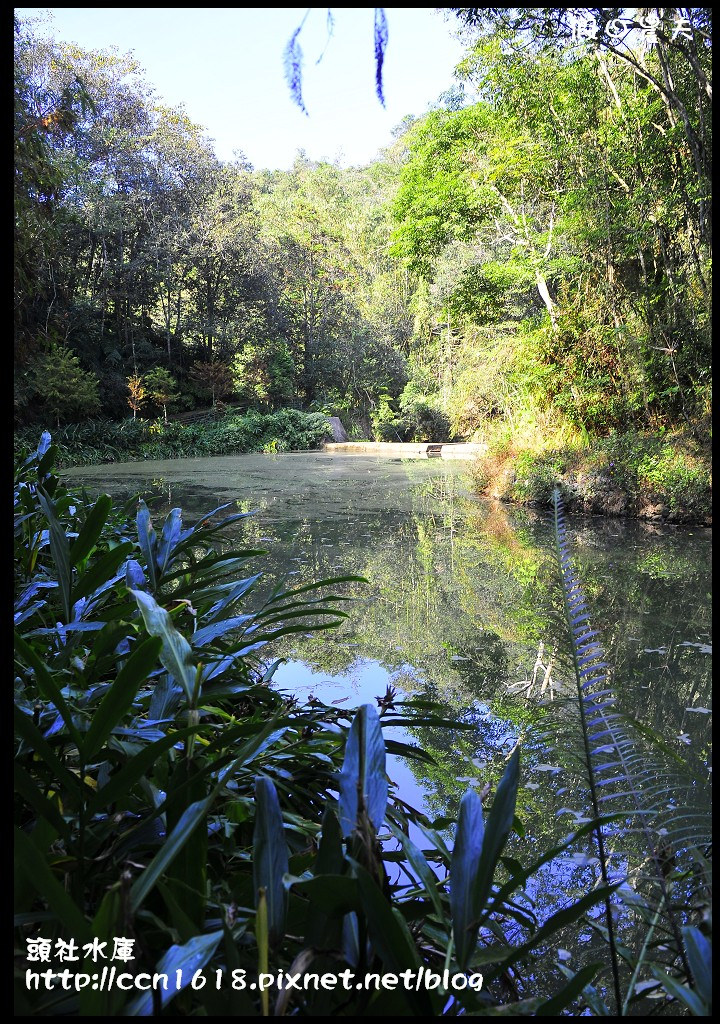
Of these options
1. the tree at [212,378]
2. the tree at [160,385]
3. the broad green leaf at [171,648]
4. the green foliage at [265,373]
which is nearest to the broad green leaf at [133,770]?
the broad green leaf at [171,648]

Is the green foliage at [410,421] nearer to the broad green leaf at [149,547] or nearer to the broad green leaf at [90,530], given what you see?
the broad green leaf at [149,547]

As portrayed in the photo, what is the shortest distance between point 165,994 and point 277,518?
6.31m

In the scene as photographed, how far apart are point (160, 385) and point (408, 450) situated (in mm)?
5815

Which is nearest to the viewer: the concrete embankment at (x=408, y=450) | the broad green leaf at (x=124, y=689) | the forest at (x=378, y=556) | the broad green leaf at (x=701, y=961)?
the broad green leaf at (x=701, y=961)

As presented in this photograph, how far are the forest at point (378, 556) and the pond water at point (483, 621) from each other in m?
0.02

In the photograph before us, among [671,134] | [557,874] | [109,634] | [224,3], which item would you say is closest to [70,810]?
[109,634]

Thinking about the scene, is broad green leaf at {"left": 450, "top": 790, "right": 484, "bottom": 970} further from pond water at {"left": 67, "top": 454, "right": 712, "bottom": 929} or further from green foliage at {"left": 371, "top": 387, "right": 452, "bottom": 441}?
green foliage at {"left": 371, "top": 387, "right": 452, "bottom": 441}

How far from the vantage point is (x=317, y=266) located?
2020 cm

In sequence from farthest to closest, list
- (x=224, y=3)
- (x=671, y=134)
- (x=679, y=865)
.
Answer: (x=671, y=134) → (x=679, y=865) → (x=224, y=3)

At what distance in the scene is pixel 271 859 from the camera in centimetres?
56

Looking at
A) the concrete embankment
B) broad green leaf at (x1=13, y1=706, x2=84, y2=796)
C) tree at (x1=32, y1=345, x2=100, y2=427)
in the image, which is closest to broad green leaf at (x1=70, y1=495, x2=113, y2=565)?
broad green leaf at (x1=13, y1=706, x2=84, y2=796)

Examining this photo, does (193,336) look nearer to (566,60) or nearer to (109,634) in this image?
(566,60)

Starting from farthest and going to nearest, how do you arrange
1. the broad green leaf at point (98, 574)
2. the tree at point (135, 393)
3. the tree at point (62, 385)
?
the tree at point (135, 393)
the tree at point (62, 385)
the broad green leaf at point (98, 574)

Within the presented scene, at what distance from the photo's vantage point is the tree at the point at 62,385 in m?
13.7
